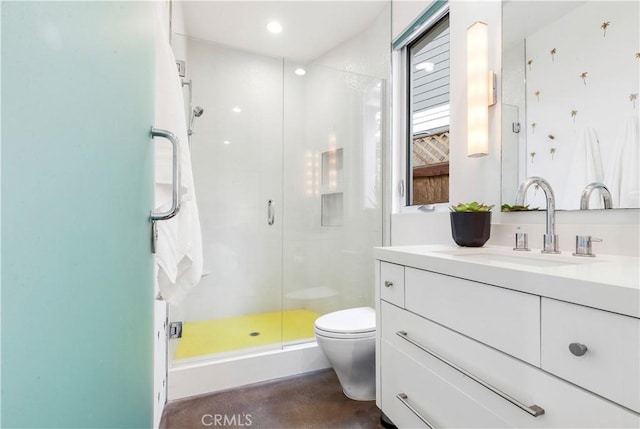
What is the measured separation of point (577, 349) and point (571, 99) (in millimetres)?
1003

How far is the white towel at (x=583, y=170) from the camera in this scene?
110 centimetres

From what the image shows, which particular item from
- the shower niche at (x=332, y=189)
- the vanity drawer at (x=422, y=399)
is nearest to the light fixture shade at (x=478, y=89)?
the vanity drawer at (x=422, y=399)

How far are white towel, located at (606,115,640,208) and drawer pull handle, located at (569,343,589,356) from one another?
2.16 feet

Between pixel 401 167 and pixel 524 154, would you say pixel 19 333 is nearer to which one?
pixel 524 154

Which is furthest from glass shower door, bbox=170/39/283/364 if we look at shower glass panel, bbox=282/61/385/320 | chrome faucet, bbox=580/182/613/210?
chrome faucet, bbox=580/182/613/210

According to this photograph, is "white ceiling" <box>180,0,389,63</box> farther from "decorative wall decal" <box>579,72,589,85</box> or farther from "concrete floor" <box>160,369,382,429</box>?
"concrete floor" <box>160,369,382,429</box>

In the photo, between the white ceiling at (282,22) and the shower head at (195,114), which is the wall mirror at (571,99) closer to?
the white ceiling at (282,22)

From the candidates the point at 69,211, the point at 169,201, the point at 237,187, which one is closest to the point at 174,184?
the point at 169,201

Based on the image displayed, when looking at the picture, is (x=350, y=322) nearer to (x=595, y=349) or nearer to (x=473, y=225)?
(x=473, y=225)

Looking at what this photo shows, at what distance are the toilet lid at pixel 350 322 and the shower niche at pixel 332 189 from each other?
87 centimetres

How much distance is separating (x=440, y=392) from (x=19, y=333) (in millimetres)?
1062

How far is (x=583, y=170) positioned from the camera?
115cm

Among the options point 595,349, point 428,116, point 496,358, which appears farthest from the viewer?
point 428,116

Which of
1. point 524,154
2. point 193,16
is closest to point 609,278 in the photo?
point 524,154
